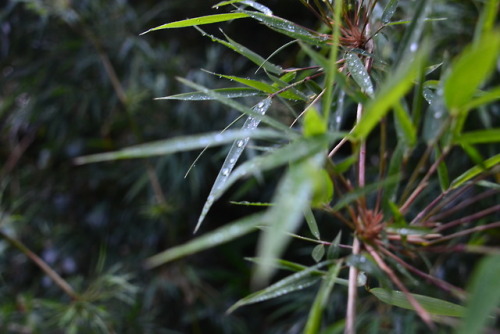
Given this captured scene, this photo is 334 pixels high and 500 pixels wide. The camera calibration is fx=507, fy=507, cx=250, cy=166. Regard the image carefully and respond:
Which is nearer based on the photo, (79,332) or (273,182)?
(79,332)

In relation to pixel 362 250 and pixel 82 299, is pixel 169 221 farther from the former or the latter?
pixel 362 250

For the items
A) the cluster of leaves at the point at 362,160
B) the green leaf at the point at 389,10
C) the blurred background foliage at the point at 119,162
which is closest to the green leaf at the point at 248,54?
the cluster of leaves at the point at 362,160

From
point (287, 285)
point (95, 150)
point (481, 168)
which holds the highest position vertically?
point (481, 168)

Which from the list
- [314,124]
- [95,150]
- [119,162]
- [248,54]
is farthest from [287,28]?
[95,150]

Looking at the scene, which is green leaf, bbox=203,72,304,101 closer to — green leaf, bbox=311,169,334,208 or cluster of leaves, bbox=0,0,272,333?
green leaf, bbox=311,169,334,208

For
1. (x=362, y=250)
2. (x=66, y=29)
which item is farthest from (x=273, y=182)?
(x=362, y=250)

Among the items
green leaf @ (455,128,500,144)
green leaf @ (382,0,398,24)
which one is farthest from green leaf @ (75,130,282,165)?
green leaf @ (382,0,398,24)

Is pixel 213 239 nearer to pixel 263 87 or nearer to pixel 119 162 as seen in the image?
pixel 263 87
